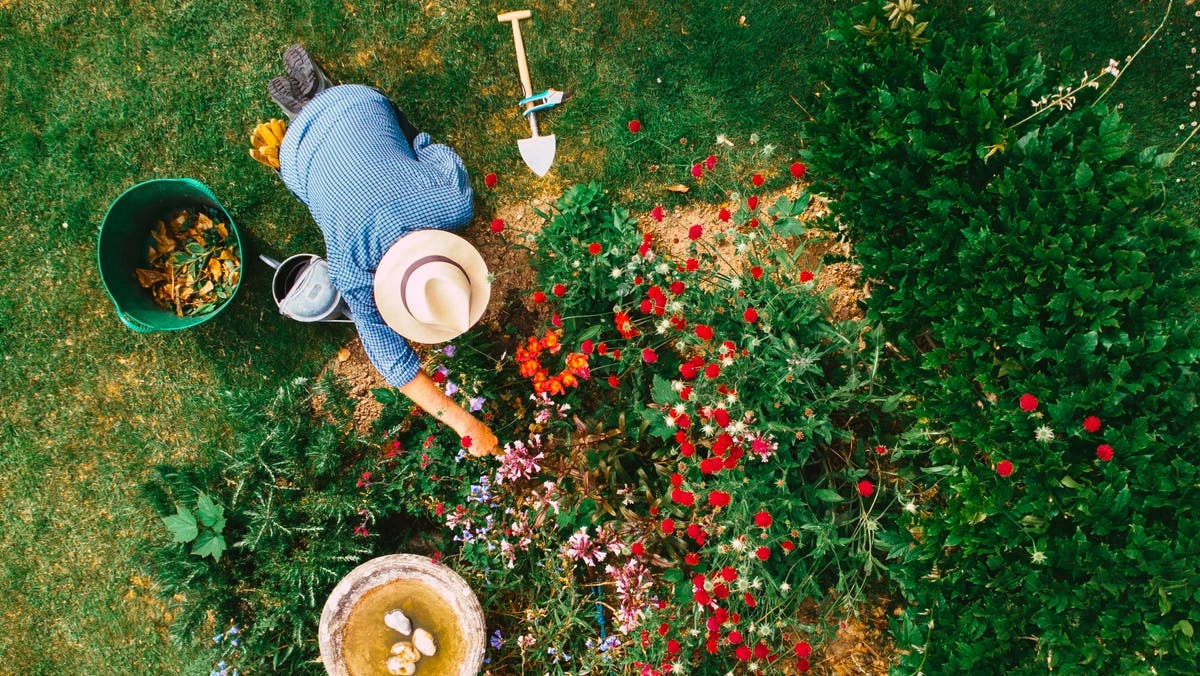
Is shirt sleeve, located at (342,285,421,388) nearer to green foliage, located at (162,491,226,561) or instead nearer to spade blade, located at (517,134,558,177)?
green foliage, located at (162,491,226,561)

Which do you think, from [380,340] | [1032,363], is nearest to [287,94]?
[380,340]

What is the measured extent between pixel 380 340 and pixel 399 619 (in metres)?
1.49

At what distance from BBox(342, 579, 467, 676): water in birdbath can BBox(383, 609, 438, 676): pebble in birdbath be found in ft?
0.12

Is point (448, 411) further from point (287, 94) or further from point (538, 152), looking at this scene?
point (287, 94)

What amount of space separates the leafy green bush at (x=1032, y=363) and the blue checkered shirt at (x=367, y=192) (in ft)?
7.31

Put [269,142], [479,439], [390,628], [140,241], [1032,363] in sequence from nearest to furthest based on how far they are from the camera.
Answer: [1032,363], [390,628], [479,439], [269,142], [140,241]

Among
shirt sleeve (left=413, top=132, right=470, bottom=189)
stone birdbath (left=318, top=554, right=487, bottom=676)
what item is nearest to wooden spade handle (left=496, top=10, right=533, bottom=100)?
shirt sleeve (left=413, top=132, right=470, bottom=189)

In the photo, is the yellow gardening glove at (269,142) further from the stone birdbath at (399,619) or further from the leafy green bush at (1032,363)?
the leafy green bush at (1032,363)

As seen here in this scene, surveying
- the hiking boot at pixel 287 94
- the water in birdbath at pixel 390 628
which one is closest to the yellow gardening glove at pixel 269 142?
the hiking boot at pixel 287 94

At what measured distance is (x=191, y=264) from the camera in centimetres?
441

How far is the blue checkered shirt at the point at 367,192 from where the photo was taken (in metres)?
3.55

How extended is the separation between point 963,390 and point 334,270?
321 cm

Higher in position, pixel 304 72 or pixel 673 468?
pixel 304 72

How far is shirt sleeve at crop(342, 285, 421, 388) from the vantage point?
12.1 ft
